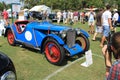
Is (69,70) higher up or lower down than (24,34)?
lower down

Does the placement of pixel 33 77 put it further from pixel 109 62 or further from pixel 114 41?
pixel 114 41

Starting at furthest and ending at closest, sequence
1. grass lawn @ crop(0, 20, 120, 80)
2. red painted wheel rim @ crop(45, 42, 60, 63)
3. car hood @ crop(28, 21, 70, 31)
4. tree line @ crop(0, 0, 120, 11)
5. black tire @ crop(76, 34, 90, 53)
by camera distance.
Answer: tree line @ crop(0, 0, 120, 11) → black tire @ crop(76, 34, 90, 53) → car hood @ crop(28, 21, 70, 31) → red painted wheel rim @ crop(45, 42, 60, 63) → grass lawn @ crop(0, 20, 120, 80)

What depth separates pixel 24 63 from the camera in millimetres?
6691

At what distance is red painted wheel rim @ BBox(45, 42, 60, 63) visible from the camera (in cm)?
643

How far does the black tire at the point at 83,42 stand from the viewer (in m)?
7.43

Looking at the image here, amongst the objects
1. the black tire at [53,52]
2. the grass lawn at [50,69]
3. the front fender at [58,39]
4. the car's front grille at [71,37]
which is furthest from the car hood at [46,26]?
the grass lawn at [50,69]

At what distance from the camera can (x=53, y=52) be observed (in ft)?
21.5

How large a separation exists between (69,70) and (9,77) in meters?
3.34

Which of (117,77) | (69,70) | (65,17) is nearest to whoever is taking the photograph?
(117,77)

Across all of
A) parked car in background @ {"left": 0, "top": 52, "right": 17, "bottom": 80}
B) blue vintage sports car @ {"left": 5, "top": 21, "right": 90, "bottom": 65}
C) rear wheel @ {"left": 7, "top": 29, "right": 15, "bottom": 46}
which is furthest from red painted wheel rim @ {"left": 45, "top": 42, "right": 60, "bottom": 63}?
parked car in background @ {"left": 0, "top": 52, "right": 17, "bottom": 80}

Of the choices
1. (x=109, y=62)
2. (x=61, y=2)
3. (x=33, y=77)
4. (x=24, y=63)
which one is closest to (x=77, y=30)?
(x=24, y=63)

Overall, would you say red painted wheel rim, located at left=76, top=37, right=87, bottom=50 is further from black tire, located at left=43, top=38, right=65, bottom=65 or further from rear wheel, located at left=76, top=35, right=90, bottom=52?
black tire, located at left=43, top=38, right=65, bottom=65

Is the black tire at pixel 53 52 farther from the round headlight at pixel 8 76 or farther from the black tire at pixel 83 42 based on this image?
the round headlight at pixel 8 76

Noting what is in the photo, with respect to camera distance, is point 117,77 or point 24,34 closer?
point 117,77
